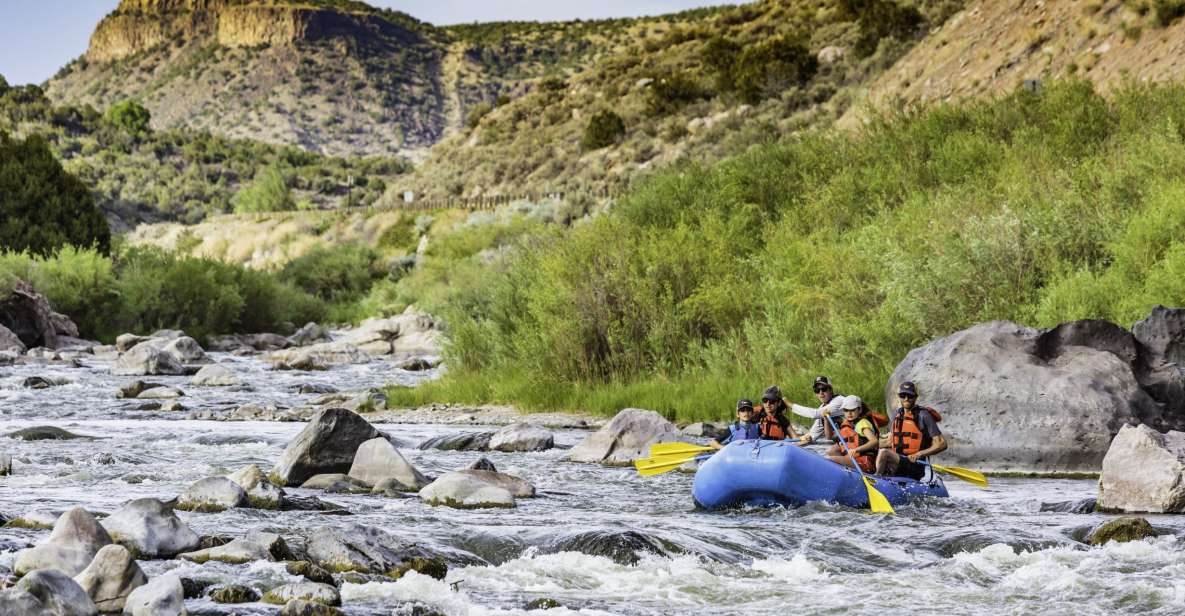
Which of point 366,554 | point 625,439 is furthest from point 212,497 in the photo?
point 625,439

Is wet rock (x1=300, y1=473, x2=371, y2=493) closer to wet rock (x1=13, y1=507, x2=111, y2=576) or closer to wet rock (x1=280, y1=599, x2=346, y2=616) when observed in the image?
wet rock (x1=13, y1=507, x2=111, y2=576)

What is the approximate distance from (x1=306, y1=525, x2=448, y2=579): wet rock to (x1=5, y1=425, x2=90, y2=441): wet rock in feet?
28.7

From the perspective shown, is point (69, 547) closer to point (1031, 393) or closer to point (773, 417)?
point (773, 417)

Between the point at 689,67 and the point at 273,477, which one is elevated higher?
the point at 689,67

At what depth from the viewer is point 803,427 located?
16031mm

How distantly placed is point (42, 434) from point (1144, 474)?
42.2 feet

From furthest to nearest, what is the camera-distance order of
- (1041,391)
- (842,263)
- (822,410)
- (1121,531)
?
(842,263) → (1041,391) → (822,410) → (1121,531)

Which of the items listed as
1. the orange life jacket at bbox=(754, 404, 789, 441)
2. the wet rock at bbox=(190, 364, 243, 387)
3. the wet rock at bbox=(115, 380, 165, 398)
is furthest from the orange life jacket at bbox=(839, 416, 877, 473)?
the wet rock at bbox=(190, 364, 243, 387)

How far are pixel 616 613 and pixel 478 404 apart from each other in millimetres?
12786

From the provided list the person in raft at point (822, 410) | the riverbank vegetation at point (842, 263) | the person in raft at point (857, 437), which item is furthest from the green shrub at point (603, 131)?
the person in raft at point (857, 437)

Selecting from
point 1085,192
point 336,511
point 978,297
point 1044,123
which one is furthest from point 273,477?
point 1044,123

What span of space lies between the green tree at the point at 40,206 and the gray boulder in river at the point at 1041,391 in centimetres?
3275

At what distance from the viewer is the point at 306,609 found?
722 cm

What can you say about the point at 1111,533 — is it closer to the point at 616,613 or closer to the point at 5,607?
the point at 616,613
